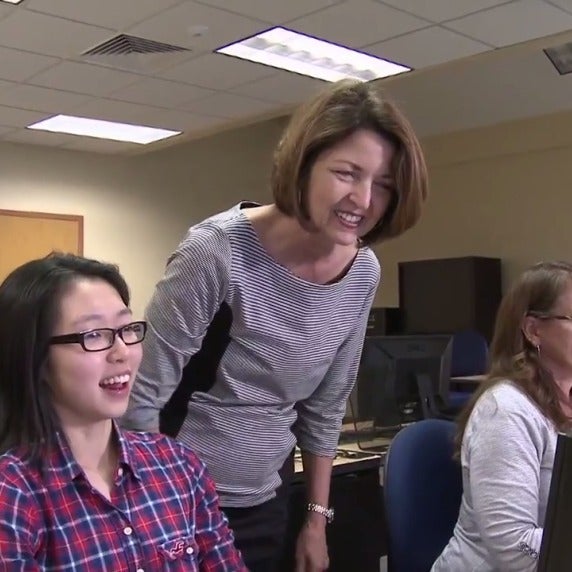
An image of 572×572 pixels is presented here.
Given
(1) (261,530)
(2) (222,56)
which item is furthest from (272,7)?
(1) (261,530)

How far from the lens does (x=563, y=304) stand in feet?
5.71

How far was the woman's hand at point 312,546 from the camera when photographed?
164 centimetres

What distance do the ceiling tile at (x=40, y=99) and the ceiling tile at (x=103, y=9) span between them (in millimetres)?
1257

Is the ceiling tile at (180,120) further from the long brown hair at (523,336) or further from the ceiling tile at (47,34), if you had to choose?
the long brown hair at (523,336)

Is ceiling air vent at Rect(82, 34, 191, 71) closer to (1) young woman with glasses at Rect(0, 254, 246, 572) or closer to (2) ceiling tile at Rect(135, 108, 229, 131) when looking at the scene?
(2) ceiling tile at Rect(135, 108, 229, 131)

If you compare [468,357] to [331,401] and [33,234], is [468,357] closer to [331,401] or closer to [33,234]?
[33,234]

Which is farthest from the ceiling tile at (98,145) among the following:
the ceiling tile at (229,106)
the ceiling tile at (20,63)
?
the ceiling tile at (20,63)

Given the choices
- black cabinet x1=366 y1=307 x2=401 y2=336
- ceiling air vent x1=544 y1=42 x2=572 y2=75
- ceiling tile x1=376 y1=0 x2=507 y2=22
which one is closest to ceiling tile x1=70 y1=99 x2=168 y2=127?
ceiling tile x1=376 y1=0 x2=507 y2=22

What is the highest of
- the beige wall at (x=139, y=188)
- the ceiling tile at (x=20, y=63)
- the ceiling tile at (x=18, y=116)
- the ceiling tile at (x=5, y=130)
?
the ceiling tile at (x=20, y=63)

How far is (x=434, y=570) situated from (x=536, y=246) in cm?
532

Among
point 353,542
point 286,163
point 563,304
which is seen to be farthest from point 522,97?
point 286,163

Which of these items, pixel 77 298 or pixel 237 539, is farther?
pixel 237 539

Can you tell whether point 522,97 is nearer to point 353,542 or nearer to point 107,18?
point 107,18

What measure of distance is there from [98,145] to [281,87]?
2.17 m
